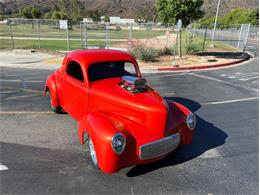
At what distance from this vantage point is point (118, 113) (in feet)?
13.7

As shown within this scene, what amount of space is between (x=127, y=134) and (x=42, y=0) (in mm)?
192065

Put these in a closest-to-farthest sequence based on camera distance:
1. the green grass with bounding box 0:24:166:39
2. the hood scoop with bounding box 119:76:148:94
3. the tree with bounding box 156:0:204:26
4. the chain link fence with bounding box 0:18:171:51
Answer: the hood scoop with bounding box 119:76:148:94 < the tree with bounding box 156:0:204:26 < the chain link fence with bounding box 0:18:171:51 < the green grass with bounding box 0:24:166:39

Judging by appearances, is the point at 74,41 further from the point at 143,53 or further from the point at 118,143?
the point at 118,143

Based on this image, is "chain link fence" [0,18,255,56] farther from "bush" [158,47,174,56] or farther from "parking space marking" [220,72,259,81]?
"parking space marking" [220,72,259,81]

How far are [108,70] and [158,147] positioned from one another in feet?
6.56

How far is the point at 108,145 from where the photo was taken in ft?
11.5

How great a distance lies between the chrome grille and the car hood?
14cm

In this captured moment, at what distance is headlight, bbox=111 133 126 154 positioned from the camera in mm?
3515

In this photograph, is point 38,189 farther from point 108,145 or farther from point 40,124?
point 40,124

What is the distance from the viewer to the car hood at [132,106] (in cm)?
390

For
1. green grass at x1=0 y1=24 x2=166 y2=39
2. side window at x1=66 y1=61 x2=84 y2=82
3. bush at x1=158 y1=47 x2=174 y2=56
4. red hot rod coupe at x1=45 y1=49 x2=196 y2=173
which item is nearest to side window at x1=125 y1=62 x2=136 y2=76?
red hot rod coupe at x1=45 y1=49 x2=196 y2=173

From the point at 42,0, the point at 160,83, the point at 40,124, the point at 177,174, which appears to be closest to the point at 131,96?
the point at 177,174

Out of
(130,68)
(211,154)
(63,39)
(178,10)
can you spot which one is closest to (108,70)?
(130,68)

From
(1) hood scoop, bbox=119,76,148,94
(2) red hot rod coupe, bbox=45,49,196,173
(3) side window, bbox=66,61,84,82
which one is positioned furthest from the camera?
(3) side window, bbox=66,61,84,82
